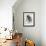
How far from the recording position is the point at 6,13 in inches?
167

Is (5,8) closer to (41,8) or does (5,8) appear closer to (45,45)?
(41,8)

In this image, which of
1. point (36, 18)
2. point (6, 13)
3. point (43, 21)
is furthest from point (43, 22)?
point (6, 13)

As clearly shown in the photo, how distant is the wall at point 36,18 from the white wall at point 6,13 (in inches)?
36.9

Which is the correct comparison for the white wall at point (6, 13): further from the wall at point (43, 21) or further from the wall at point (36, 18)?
the wall at point (43, 21)

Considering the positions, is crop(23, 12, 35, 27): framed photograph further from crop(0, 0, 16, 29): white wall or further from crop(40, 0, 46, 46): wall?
crop(0, 0, 16, 29): white wall

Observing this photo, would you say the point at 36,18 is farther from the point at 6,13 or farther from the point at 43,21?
the point at 6,13

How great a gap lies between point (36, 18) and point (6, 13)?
152 centimetres

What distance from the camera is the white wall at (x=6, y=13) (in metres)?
4.21

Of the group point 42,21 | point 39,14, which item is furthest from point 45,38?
point 39,14

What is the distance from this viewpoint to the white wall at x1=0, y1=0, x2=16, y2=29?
4.21 meters

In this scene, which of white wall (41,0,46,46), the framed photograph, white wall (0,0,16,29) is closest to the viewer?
white wall (0,0,16,29)

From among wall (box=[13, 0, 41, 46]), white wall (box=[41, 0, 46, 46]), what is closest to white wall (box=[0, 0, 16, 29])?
wall (box=[13, 0, 41, 46])

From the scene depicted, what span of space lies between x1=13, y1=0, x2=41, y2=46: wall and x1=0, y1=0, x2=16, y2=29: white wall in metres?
0.94

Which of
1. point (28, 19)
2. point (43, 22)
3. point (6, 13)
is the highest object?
point (6, 13)
